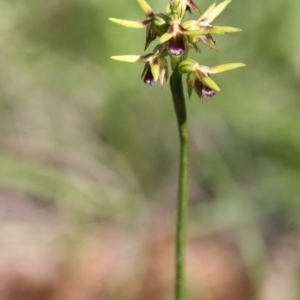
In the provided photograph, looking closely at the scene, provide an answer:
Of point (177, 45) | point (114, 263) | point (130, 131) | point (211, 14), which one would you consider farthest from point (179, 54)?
point (130, 131)

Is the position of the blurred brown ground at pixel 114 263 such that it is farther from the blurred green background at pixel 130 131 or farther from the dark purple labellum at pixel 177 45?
the dark purple labellum at pixel 177 45

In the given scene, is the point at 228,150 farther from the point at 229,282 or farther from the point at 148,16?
the point at 148,16

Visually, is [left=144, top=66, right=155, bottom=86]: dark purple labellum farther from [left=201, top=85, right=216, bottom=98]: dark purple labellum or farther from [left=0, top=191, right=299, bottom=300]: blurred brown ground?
[left=0, top=191, right=299, bottom=300]: blurred brown ground

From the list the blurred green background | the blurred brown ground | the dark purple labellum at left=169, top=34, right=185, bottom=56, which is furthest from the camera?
the blurred green background

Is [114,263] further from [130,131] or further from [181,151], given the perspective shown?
[181,151]

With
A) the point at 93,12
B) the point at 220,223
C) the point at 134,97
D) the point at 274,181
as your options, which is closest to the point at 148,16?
the point at 220,223

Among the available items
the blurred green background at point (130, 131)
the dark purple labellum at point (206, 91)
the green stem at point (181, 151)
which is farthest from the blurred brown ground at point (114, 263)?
the dark purple labellum at point (206, 91)

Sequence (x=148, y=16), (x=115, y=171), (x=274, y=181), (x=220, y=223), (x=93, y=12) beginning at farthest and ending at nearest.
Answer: (x=93, y=12) < (x=115, y=171) < (x=274, y=181) < (x=220, y=223) < (x=148, y=16)

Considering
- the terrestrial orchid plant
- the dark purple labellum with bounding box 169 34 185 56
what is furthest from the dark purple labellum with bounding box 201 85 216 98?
the dark purple labellum with bounding box 169 34 185 56
